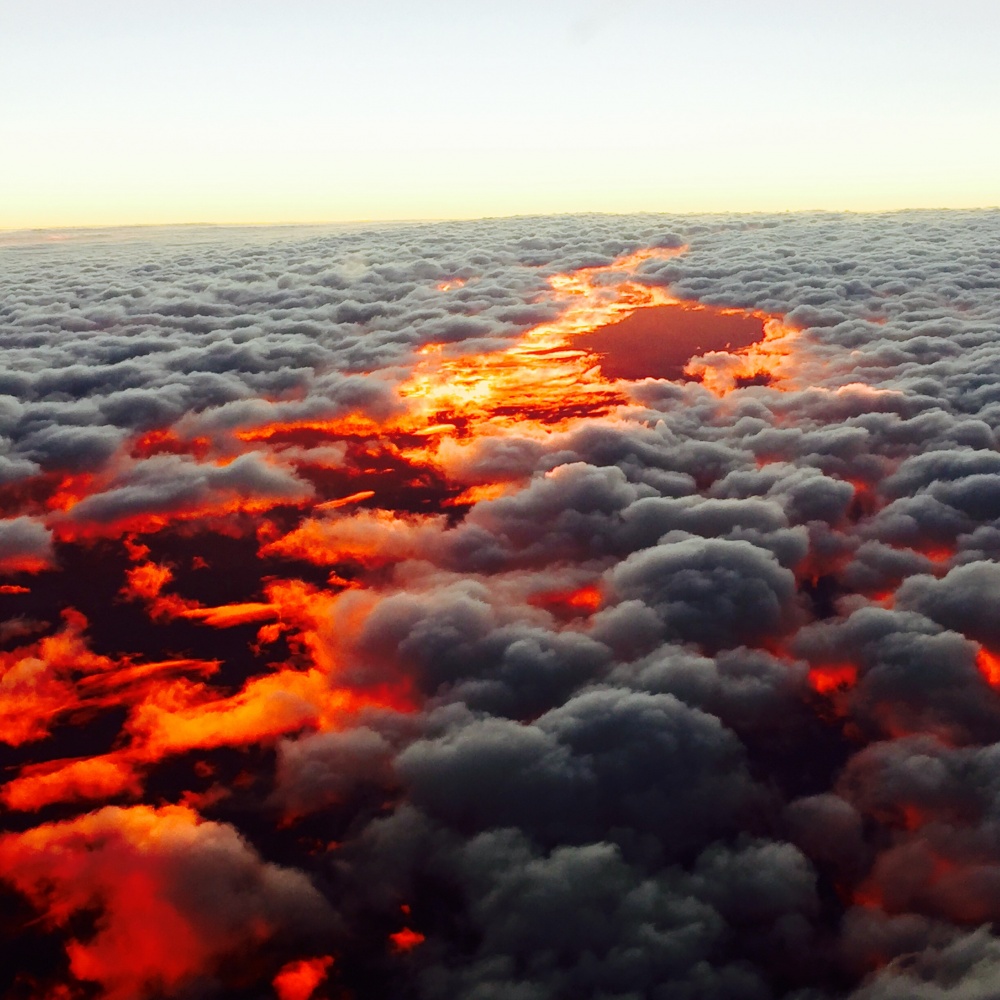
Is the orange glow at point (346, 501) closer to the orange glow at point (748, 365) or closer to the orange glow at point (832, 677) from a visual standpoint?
the orange glow at point (832, 677)

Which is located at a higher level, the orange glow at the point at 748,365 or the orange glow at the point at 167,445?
the orange glow at the point at 748,365

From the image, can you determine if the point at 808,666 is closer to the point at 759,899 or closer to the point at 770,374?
the point at 759,899

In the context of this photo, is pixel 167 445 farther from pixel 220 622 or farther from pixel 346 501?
pixel 220 622

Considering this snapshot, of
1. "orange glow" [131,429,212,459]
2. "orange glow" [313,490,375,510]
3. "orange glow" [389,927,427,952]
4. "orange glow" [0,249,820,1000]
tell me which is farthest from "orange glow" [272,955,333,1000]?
"orange glow" [131,429,212,459]

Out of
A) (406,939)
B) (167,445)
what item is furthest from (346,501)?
(406,939)

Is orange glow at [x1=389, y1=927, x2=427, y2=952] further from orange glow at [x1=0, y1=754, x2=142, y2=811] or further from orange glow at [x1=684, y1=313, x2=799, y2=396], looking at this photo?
orange glow at [x1=684, y1=313, x2=799, y2=396]

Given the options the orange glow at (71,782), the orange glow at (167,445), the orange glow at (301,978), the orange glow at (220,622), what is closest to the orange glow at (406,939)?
the orange glow at (220,622)

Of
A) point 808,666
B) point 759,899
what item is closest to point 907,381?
point 808,666
